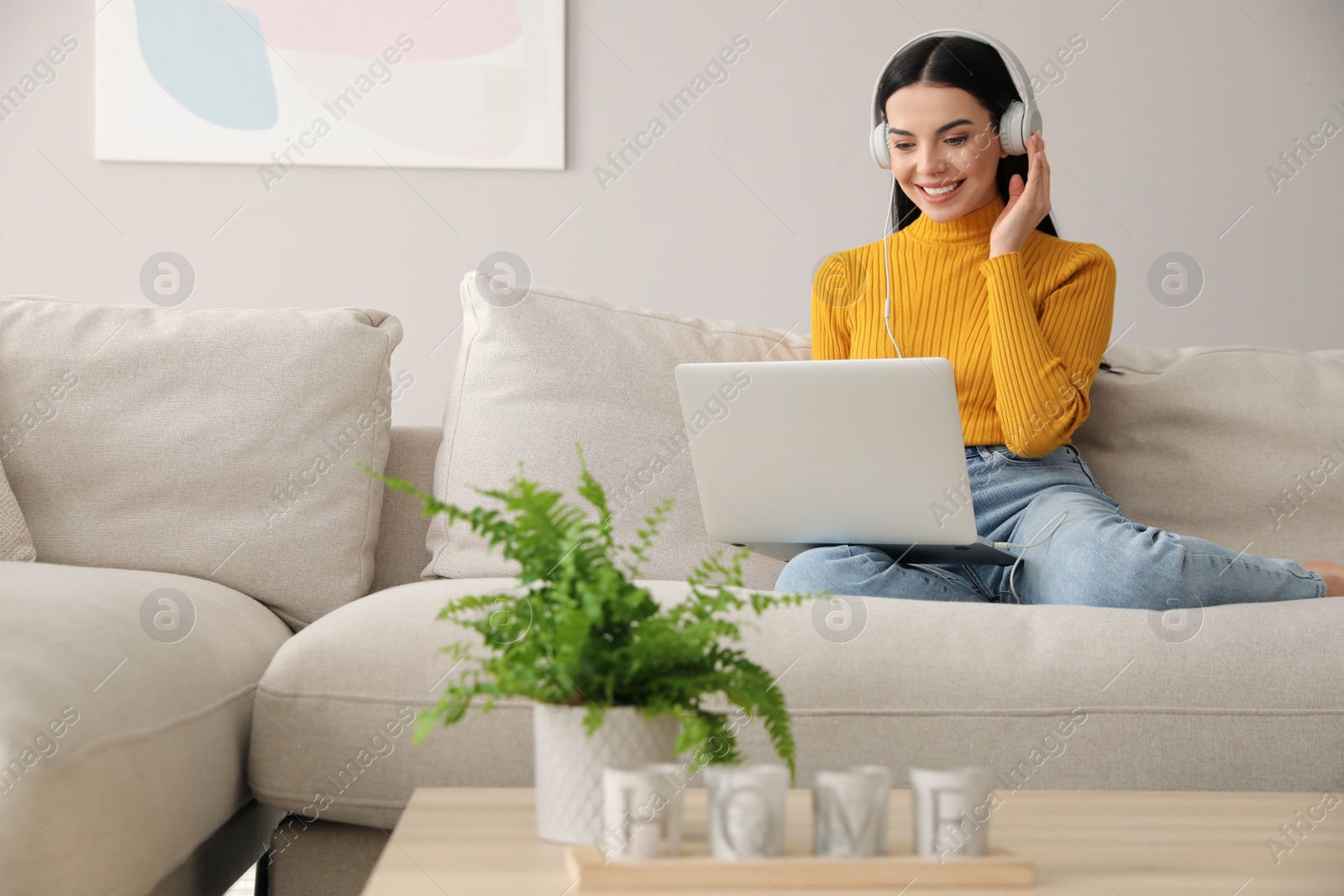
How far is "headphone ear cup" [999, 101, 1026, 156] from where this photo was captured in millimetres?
1639

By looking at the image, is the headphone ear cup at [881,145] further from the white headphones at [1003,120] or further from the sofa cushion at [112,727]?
the sofa cushion at [112,727]

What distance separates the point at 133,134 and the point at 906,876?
2393 millimetres

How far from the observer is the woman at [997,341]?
4.48 feet

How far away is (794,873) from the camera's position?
66 cm

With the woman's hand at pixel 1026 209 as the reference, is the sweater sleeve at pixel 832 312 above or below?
below

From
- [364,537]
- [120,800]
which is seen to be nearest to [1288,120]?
[364,537]

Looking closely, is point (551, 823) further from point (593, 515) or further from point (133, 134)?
point (133, 134)

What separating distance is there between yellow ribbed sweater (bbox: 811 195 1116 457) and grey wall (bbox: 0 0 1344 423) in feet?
2.38

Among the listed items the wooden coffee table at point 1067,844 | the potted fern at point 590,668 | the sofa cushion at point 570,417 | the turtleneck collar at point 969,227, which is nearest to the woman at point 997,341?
the turtleneck collar at point 969,227

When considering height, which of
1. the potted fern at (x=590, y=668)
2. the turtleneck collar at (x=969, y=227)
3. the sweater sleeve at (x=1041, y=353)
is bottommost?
the potted fern at (x=590, y=668)

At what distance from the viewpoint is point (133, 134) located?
2.43m

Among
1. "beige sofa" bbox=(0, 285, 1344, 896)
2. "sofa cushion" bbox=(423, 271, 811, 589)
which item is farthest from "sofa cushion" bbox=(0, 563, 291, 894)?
"sofa cushion" bbox=(423, 271, 811, 589)

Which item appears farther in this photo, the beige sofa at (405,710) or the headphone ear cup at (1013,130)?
Answer: the headphone ear cup at (1013,130)

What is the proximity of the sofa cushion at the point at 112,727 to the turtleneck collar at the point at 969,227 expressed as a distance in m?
1.17
